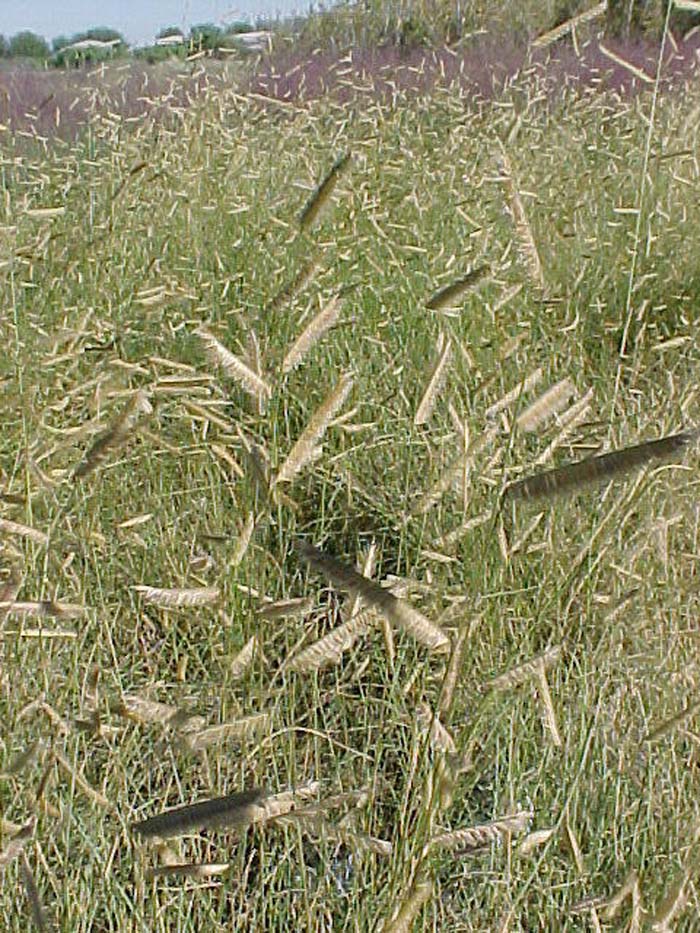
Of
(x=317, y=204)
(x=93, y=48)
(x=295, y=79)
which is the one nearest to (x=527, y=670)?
(x=317, y=204)

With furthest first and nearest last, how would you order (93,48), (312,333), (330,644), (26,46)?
1. (26,46)
2. (93,48)
3. (312,333)
4. (330,644)

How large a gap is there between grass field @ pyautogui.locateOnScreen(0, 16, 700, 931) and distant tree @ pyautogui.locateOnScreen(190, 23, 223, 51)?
30cm

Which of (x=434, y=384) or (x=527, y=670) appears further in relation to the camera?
(x=434, y=384)

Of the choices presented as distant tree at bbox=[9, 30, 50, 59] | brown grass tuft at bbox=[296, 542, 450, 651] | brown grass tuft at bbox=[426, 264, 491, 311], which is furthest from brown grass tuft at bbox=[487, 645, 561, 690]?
distant tree at bbox=[9, 30, 50, 59]

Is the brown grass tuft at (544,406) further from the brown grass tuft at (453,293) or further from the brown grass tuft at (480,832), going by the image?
the brown grass tuft at (480,832)

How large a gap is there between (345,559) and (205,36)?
2099 mm

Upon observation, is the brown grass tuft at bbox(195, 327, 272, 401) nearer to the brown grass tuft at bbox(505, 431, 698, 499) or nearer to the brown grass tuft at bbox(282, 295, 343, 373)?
the brown grass tuft at bbox(282, 295, 343, 373)

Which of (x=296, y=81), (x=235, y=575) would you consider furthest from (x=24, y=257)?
(x=296, y=81)

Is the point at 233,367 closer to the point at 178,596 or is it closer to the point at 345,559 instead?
the point at 178,596

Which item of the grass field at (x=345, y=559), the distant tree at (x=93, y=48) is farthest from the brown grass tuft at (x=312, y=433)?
the distant tree at (x=93, y=48)

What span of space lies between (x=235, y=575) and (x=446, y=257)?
1.24 m

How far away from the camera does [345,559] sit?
1.37 m

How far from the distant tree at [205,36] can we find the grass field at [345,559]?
0.98 ft

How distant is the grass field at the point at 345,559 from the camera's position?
2.47 ft
